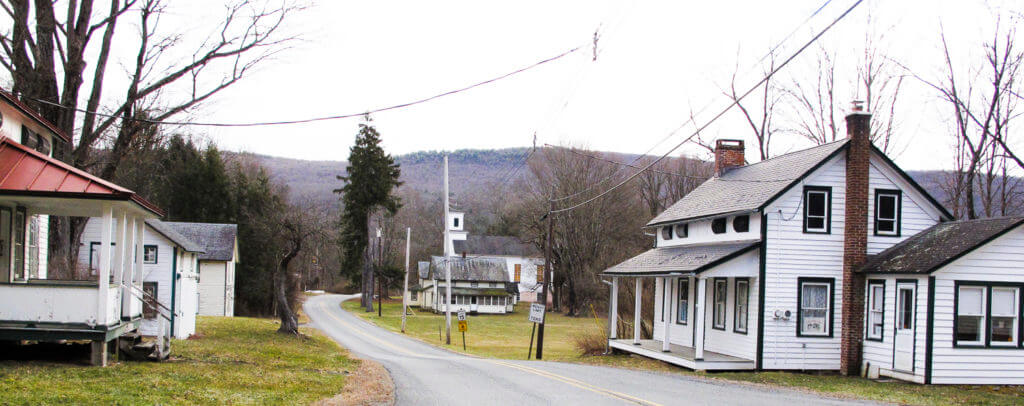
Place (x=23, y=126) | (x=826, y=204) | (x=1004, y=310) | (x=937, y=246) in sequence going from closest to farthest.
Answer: (x=23, y=126) → (x=1004, y=310) → (x=937, y=246) → (x=826, y=204)

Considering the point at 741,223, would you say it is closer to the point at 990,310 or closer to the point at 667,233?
the point at 667,233

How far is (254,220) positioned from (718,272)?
157ft

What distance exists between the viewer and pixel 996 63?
93.1 ft

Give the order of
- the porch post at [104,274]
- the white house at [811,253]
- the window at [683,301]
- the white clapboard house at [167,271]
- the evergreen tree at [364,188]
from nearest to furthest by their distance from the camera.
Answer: the porch post at [104,274] < the white house at [811,253] < the window at [683,301] < the white clapboard house at [167,271] < the evergreen tree at [364,188]

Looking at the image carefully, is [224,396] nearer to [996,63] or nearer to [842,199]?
[842,199]

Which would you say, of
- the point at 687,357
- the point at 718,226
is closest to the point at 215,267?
the point at 718,226

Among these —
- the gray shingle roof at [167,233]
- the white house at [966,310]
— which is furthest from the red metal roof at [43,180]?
the white house at [966,310]

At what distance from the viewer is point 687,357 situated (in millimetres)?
22484

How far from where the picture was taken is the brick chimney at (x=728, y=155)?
29.0 meters

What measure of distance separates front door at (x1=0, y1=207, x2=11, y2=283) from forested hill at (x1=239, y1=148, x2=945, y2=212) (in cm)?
11254

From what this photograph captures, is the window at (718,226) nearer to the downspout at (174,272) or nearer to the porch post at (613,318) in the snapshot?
the porch post at (613,318)

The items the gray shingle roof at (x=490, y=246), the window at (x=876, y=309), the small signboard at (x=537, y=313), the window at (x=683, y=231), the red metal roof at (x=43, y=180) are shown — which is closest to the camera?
the red metal roof at (x=43, y=180)

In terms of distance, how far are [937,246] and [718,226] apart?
249 inches

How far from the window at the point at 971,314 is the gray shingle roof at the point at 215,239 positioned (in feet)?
134
